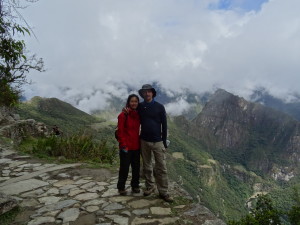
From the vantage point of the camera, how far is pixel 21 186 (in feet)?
20.6

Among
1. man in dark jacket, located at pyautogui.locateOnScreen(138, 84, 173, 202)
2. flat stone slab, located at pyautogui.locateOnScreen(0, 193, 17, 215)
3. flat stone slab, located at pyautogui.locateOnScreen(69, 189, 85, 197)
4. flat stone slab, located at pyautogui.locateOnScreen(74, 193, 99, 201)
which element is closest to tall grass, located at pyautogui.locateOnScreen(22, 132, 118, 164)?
flat stone slab, located at pyautogui.locateOnScreen(69, 189, 85, 197)

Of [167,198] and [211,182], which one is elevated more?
[167,198]

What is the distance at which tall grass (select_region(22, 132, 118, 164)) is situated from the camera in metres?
9.35

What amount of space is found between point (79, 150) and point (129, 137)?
4.58 metres

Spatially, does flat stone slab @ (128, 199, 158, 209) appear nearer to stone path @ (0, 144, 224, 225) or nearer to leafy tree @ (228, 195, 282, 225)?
stone path @ (0, 144, 224, 225)

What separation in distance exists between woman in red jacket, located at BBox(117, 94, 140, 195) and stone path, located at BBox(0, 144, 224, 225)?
0.30m

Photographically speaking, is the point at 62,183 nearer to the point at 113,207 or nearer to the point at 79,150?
the point at 113,207

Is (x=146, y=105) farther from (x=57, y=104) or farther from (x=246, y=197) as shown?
(x=246, y=197)

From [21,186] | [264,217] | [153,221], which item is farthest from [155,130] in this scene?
[264,217]

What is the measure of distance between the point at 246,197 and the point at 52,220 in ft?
577

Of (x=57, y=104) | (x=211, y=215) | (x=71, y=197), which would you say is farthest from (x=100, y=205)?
(x=57, y=104)

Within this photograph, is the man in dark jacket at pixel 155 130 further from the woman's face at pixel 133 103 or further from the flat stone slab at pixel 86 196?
the flat stone slab at pixel 86 196

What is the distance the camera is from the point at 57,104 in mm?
161125

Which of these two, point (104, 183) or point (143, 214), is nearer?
point (143, 214)
